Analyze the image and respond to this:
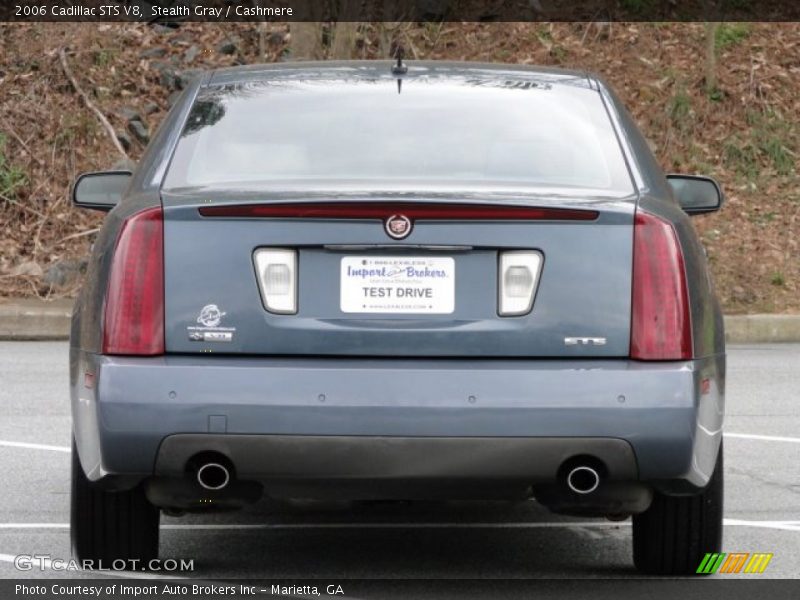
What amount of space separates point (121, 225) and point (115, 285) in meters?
0.19

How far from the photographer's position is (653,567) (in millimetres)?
5809

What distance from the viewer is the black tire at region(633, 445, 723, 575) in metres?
5.70

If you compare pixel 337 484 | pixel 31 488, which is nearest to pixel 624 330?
pixel 337 484

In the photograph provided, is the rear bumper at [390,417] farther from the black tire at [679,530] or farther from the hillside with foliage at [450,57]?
the hillside with foliage at [450,57]

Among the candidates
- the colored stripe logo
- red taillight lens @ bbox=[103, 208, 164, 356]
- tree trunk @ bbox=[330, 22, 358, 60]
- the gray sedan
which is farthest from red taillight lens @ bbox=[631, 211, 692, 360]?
tree trunk @ bbox=[330, 22, 358, 60]

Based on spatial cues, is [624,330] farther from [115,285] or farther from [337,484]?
[115,285]

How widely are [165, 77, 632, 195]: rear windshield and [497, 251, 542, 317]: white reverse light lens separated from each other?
314 mm

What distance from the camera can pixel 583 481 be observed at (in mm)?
5148

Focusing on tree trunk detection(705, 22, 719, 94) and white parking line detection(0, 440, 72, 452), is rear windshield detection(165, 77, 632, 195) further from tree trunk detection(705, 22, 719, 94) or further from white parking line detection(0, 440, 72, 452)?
tree trunk detection(705, 22, 719, 94)

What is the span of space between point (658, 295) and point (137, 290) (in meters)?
1.48

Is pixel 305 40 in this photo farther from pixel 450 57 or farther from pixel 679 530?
pixel 679 530

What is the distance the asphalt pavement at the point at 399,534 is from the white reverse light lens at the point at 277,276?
108cm

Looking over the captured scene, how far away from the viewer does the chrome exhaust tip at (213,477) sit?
16.8ft

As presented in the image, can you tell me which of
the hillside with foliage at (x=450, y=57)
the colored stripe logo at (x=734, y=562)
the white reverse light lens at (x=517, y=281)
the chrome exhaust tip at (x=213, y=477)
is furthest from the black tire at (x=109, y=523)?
the hillside with foliage at (x=450, y=57)
